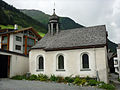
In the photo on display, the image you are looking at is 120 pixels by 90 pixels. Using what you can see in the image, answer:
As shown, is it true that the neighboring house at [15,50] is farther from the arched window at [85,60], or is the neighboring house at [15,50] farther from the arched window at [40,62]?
the arched window at [85,60]

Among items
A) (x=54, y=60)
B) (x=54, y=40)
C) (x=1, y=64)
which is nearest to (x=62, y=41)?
(x=54, y=40)

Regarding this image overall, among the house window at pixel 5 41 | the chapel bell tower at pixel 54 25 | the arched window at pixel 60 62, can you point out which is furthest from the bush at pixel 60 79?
the house window at pixel 5 41

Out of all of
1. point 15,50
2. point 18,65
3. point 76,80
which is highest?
point 15,50

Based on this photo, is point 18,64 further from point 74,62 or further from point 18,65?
point 74,62

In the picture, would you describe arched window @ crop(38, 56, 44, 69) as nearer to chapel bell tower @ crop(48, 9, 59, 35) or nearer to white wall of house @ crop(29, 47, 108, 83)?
white wall of house @ crop(29, 47, 108, 83)

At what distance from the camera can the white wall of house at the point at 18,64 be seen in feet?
66.1

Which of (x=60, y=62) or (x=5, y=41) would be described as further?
(x=5, y=41)

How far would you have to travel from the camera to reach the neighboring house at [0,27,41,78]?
20.2 meters

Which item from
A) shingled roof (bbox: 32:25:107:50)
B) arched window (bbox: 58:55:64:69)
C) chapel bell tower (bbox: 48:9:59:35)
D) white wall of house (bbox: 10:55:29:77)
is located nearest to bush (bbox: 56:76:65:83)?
arched window (bbox: 58:55:64:69)

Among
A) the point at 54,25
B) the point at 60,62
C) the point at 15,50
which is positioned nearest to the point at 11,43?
the point at 15,50

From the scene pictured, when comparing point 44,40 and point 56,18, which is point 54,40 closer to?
point 44,40

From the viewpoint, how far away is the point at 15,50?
37094mm

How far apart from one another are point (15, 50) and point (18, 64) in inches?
654

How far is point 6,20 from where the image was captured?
2798 inches
